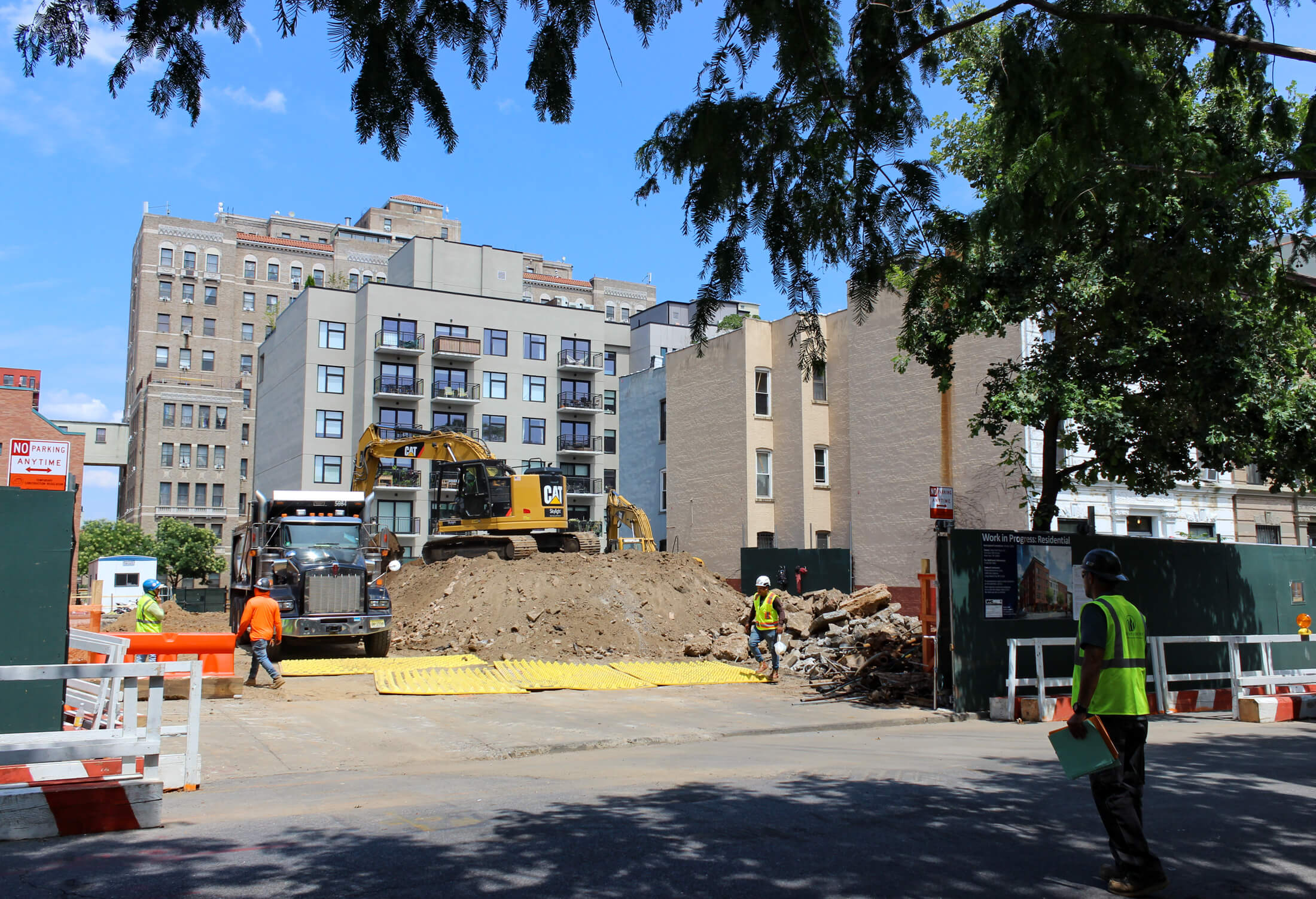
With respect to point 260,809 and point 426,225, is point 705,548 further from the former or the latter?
point 426,225

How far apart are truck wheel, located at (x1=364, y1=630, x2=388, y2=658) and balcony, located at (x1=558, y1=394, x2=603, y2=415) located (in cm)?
4286

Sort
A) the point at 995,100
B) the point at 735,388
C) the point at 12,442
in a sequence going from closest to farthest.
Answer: the point at 995,100
the point at 12,442
the point at 735,388

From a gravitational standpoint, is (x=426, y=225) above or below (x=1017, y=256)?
above

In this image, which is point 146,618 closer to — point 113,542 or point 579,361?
point 579,361

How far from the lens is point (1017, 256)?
48.2ft

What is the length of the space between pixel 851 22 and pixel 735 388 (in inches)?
1319

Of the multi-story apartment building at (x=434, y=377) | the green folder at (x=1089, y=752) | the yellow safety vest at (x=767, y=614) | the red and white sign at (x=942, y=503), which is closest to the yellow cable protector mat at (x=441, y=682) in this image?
the yellow safety vest at (x=767, y=614)

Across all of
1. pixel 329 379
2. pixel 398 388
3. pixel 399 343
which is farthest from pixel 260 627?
pixel 399 343

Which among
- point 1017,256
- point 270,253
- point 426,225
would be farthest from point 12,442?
point 426,225

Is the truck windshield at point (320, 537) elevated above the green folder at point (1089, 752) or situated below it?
above

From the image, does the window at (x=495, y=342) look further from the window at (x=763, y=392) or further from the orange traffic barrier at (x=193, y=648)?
the orange traffic barrier at (x=193, y=648)

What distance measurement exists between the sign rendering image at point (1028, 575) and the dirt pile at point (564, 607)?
364 inches

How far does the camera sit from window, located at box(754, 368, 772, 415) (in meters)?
40.5

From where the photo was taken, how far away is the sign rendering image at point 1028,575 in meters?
14.2
